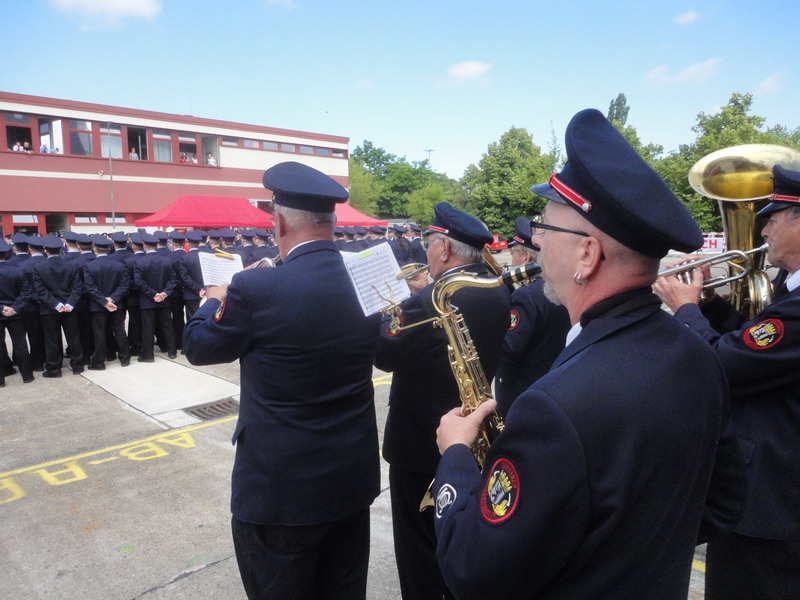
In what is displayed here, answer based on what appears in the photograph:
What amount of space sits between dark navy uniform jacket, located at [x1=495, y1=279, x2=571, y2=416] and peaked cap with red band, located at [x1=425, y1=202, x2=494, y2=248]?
656mm

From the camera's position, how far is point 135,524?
4.15 meters

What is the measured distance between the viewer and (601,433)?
44.7 inches

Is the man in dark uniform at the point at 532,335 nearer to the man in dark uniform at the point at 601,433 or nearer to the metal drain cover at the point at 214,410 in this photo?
the man in dark uniform at the point at 601,433

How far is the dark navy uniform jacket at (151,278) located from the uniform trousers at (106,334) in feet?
1.54

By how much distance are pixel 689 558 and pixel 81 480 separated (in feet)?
16.7

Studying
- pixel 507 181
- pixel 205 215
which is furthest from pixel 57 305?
pixel 507 181

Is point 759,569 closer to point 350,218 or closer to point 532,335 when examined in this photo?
point 532,335

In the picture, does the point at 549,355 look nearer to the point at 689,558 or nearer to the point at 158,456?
the point at 689,558

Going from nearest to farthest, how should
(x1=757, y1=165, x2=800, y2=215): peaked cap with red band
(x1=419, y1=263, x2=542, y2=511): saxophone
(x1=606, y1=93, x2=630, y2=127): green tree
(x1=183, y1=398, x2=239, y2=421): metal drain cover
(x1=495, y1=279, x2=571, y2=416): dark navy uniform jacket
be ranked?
1. (x1=419, y1=263, x2=542, y2=511): saxophone
2. (x1=757, y1=165, x2=800, y2=215): peaked cap with red band
3. (x1=495, y1=279, x2=571, y2=416): dark navy uniform jacket
4. (x1=183, y1=398, x2=239, y2=421): metal drain cover
5. (x1=606, y1=93, x2=630, y2=127): green tree

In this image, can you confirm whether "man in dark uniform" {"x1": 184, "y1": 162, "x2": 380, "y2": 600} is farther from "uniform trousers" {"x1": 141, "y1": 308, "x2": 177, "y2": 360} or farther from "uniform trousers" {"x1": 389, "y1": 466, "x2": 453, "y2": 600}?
"uniform trousers" {"x1": 141, "y1": 308, "x2": 177, "y2": 360}

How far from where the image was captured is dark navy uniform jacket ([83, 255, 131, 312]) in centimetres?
881

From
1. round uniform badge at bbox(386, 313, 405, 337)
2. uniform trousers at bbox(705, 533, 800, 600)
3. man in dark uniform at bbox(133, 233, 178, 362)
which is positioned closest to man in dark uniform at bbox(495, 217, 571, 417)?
round uniform badge at bbox(386, 313, 405, 337)

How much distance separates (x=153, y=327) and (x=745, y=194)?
363 inches

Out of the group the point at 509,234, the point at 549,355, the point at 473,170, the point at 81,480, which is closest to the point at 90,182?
the point at 509,234
